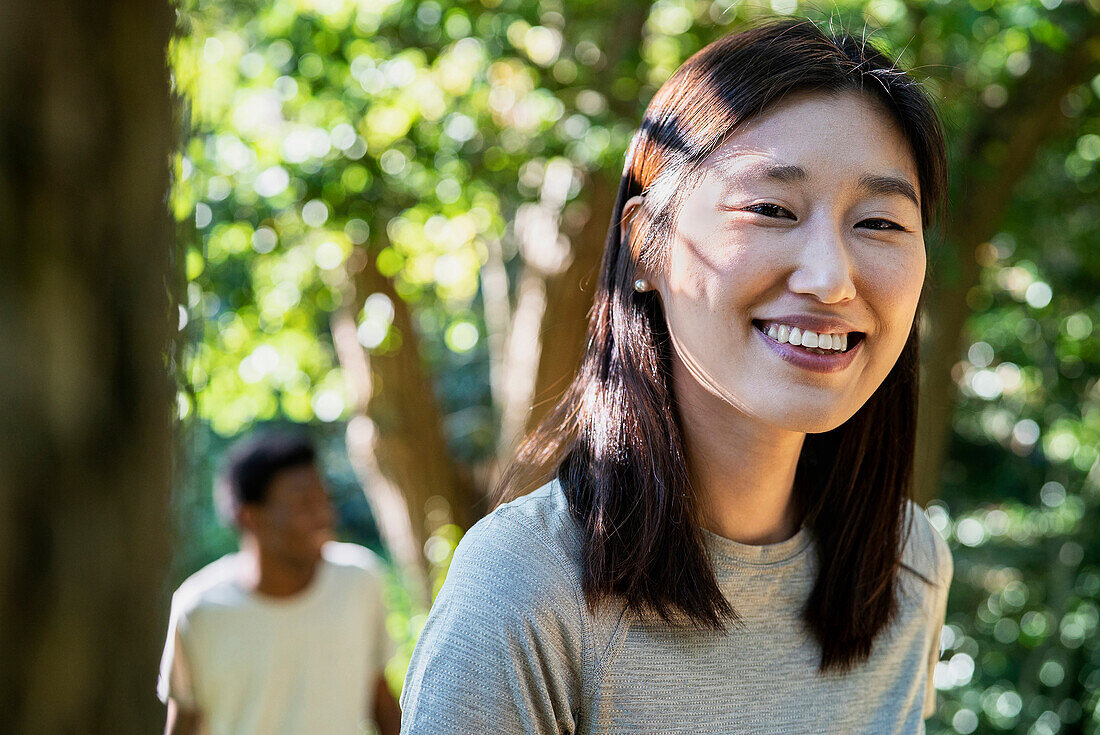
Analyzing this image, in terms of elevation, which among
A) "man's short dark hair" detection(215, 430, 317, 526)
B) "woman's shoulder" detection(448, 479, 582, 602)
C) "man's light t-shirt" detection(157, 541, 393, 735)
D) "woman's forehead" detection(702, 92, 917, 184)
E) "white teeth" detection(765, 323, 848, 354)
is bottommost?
"man's light t-shirt" detection(157, 541, 393, 735)

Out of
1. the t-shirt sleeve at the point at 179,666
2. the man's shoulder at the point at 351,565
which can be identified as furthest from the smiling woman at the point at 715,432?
the man's shoulder at the point at 351,565

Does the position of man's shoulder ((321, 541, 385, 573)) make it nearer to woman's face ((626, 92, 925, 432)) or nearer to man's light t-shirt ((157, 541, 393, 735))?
man's light t-shirt ((157, 541, 393, 735))

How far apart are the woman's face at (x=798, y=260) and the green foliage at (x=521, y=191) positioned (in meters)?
1.41

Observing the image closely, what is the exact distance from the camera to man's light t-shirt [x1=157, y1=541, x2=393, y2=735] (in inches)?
129

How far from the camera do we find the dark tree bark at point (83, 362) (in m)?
0.60

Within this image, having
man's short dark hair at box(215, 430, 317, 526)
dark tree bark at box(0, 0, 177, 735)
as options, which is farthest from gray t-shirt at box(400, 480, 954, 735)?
man's short dark hair at box(215, 430, 317, 526)

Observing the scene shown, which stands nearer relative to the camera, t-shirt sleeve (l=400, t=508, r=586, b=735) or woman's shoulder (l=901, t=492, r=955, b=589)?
t-shirt sleeve (l=400, t=508, r=586, b=735)

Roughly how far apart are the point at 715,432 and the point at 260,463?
2.57 m

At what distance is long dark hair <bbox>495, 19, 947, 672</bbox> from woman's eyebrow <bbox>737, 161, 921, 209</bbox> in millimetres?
73

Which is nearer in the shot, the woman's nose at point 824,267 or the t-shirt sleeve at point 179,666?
the woman's nose at point 824,267

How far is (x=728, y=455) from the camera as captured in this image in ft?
5.04

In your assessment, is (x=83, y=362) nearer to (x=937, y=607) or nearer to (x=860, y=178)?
(x=860, y=178)

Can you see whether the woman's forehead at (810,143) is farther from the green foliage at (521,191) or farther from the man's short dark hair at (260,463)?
the man's short dark hair at (260,463)

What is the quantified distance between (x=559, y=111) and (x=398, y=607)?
495 centimetres
